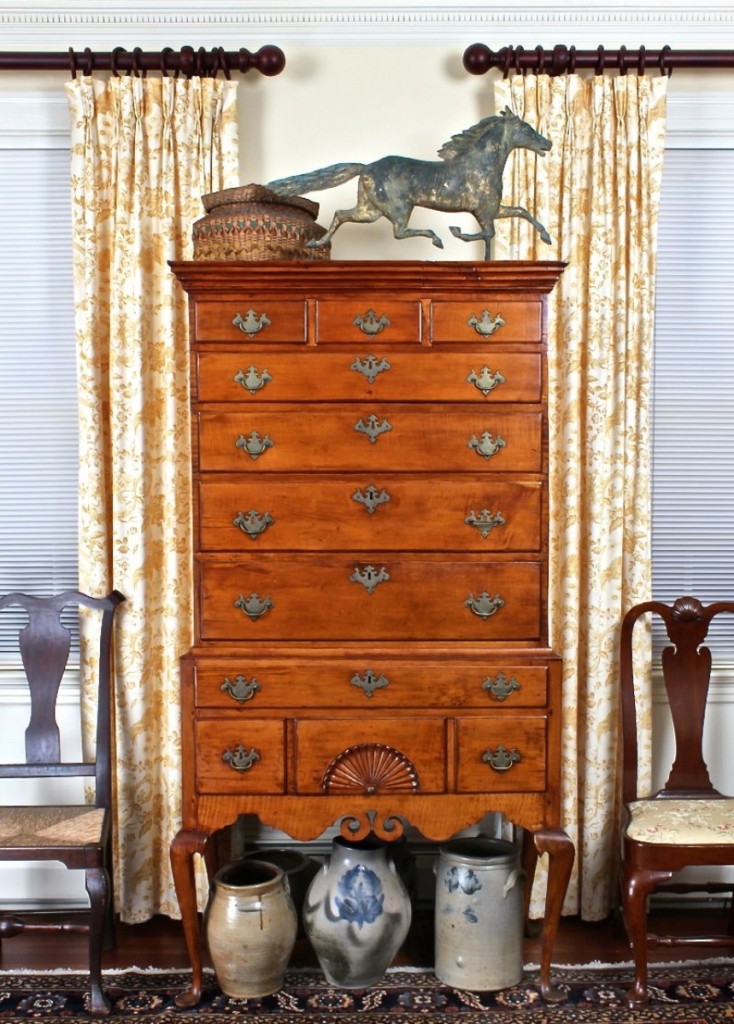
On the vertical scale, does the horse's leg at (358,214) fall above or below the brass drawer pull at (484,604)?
above

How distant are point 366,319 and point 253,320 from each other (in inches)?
13.1

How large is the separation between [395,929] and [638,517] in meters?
1.62

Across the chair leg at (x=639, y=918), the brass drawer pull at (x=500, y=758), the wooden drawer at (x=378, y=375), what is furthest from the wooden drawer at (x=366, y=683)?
the wooden drawer at (x=378, y=375)

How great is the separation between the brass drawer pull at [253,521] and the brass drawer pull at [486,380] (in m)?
0.73

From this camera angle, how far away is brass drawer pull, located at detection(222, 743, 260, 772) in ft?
9.98

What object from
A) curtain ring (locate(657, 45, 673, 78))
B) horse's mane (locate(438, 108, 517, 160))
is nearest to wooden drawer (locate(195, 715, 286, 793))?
horse's mane (locate(438, 108, 517, 160))

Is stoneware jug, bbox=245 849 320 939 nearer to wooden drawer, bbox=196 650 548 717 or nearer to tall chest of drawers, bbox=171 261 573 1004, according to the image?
tall chest of drawers, bbox=171 261 573 1004

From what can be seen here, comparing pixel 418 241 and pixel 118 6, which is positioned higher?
pixel 118 6

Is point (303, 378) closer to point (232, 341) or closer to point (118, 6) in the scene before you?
point (232, 341)

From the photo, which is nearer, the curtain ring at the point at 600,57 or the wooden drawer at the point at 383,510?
the wooden drawer at the point at 383,510

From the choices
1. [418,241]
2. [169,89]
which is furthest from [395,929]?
[169,89]

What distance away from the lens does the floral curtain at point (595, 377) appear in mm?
3617

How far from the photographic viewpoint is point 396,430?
3.05 metres

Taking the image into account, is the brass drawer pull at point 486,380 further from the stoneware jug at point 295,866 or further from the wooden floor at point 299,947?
the wooden floor at point 299,947
